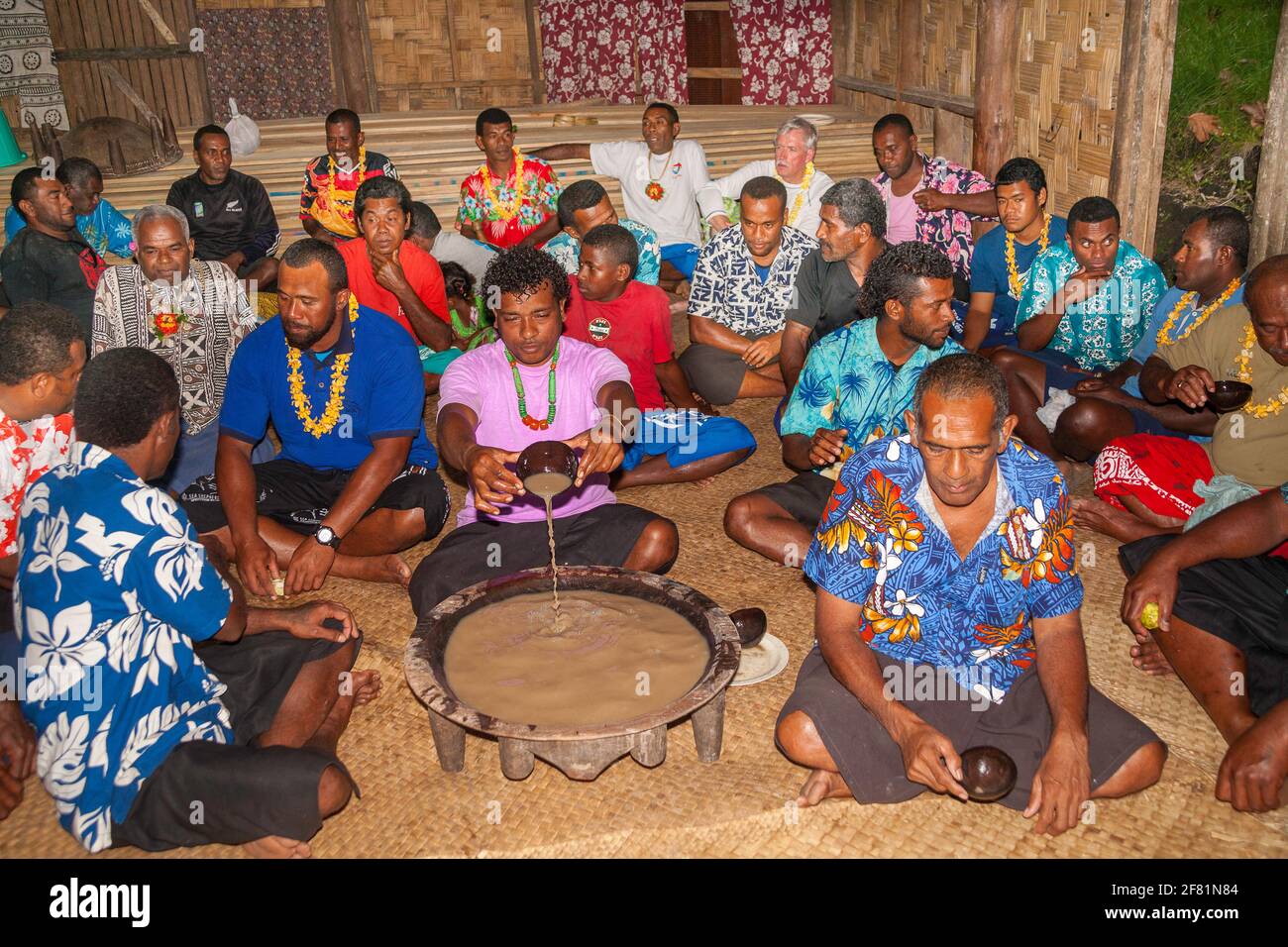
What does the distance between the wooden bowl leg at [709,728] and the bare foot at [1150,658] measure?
1.47 metres

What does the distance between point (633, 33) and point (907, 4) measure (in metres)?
2.91

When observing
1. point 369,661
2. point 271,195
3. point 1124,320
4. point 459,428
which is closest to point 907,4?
point 1124,320

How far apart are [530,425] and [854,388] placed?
124 cm

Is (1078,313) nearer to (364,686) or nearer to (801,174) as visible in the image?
(801,174)

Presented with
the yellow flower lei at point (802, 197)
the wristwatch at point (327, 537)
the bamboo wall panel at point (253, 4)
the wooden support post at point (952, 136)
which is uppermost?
the bamboo wall panel at point (253, 4)

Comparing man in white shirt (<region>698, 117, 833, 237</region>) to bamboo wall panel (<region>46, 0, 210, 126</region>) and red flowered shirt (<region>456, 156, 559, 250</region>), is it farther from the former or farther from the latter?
bamboo wall panel (<region>46, 0, 210, 126</region>)

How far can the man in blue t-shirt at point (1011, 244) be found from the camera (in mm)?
5453

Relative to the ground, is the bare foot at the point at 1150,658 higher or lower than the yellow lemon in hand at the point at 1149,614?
lower

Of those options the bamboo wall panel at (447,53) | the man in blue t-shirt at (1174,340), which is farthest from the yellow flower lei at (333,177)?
the man in blue t-shirt at (1174,340)

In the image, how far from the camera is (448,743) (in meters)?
3.18

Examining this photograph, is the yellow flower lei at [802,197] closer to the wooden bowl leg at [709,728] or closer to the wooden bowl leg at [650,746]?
the wooden bowl leg at [709,728]

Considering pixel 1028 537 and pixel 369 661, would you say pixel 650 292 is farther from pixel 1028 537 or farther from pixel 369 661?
pixel 1028 537

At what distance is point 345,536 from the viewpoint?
4332 mm

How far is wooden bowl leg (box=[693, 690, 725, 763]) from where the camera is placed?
3.12m
